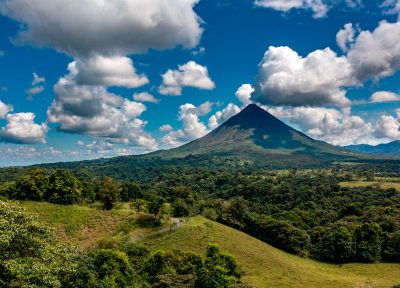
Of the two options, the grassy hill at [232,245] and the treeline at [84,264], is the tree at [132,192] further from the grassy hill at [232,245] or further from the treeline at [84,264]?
the treeline at [84,264]

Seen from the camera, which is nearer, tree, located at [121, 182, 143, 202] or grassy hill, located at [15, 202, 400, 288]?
grassy hill, located at [15, 202, 400, 288]

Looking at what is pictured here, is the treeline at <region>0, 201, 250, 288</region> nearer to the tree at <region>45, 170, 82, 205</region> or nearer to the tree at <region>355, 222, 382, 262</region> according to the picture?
the tree at <region>45, 170, 82, 205</region>

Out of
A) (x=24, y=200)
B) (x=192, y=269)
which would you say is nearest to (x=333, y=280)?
(x=192, y=269)

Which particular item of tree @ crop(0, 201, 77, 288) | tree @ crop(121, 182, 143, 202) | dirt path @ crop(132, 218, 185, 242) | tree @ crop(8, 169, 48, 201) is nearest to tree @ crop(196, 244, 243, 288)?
tree @ crop(0, 201, 77, 288)

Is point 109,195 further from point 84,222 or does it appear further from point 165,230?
point 165,230

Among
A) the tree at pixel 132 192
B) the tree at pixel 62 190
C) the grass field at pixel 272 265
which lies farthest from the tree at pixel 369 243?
the tree at pixel 132 192

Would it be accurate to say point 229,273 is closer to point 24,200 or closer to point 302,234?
point 302,234
